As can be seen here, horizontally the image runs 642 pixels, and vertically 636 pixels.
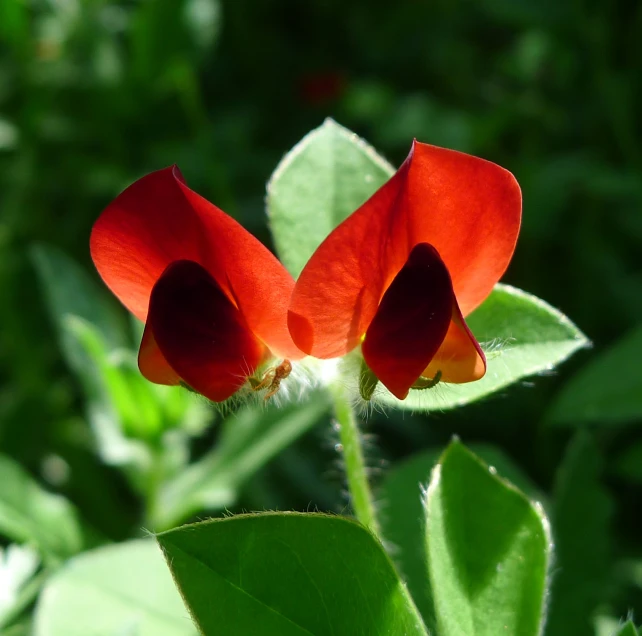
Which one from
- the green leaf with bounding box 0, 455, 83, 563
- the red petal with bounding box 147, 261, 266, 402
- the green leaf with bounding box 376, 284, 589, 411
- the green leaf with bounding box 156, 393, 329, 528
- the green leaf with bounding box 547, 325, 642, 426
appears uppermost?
the red petal with bounding box 147, 261, 266, 402

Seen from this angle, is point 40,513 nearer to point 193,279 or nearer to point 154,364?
point 154,364

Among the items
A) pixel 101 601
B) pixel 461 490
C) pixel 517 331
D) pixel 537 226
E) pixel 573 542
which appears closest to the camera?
pixel 461 490

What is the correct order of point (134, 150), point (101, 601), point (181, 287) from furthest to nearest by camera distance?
point (134, 150) < point (101, 601) < point (181, 287)

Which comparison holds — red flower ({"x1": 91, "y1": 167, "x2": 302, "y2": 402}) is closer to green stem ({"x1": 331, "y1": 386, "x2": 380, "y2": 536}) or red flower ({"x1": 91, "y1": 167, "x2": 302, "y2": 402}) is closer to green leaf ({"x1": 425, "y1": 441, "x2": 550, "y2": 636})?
green stem ({"x1": 331, "y1": 386, "x2": 380, "y2": 536})

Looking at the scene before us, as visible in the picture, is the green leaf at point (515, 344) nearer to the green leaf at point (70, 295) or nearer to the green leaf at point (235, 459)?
the green leaf at point (235, 459)

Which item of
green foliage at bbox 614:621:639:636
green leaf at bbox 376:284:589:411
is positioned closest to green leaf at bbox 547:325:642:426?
green leaf at bbox 376:284:589:411

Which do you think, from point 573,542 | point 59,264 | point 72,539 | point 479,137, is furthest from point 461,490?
point 479,137

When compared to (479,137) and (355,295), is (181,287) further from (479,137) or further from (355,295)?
(479,137)
